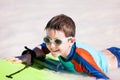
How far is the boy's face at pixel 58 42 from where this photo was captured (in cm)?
205

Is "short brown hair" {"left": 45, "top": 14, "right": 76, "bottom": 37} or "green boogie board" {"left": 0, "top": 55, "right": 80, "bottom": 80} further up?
"short brown hair" {"left": 45, "top": 14, "right": 76, "bottom": 37}

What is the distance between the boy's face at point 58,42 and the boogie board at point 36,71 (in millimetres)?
151

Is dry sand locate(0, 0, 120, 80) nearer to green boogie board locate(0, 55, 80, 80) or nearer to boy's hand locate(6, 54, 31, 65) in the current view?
green boogie board locate(0, 55, 80, 80)

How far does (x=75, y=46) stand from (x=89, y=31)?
0.97m

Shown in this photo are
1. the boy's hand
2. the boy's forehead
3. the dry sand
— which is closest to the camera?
the boy's forehead

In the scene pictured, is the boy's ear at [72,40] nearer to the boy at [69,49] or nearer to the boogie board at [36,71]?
the boy at [69,49]

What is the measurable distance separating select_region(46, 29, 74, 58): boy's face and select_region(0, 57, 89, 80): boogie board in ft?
A: 0.50

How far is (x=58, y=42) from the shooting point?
2.05m

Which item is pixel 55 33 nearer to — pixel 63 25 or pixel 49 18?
pixel 63 25

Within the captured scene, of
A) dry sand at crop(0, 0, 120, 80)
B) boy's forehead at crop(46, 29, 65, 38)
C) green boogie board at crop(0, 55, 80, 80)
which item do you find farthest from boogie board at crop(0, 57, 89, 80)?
boy's forehead at crop(46, 29, 65, 38)

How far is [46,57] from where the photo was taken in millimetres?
2330

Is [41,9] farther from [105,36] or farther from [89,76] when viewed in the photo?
[89,76]

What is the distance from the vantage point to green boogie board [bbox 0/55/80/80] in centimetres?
212

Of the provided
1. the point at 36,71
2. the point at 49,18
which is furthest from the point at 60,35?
the point at 49,18
